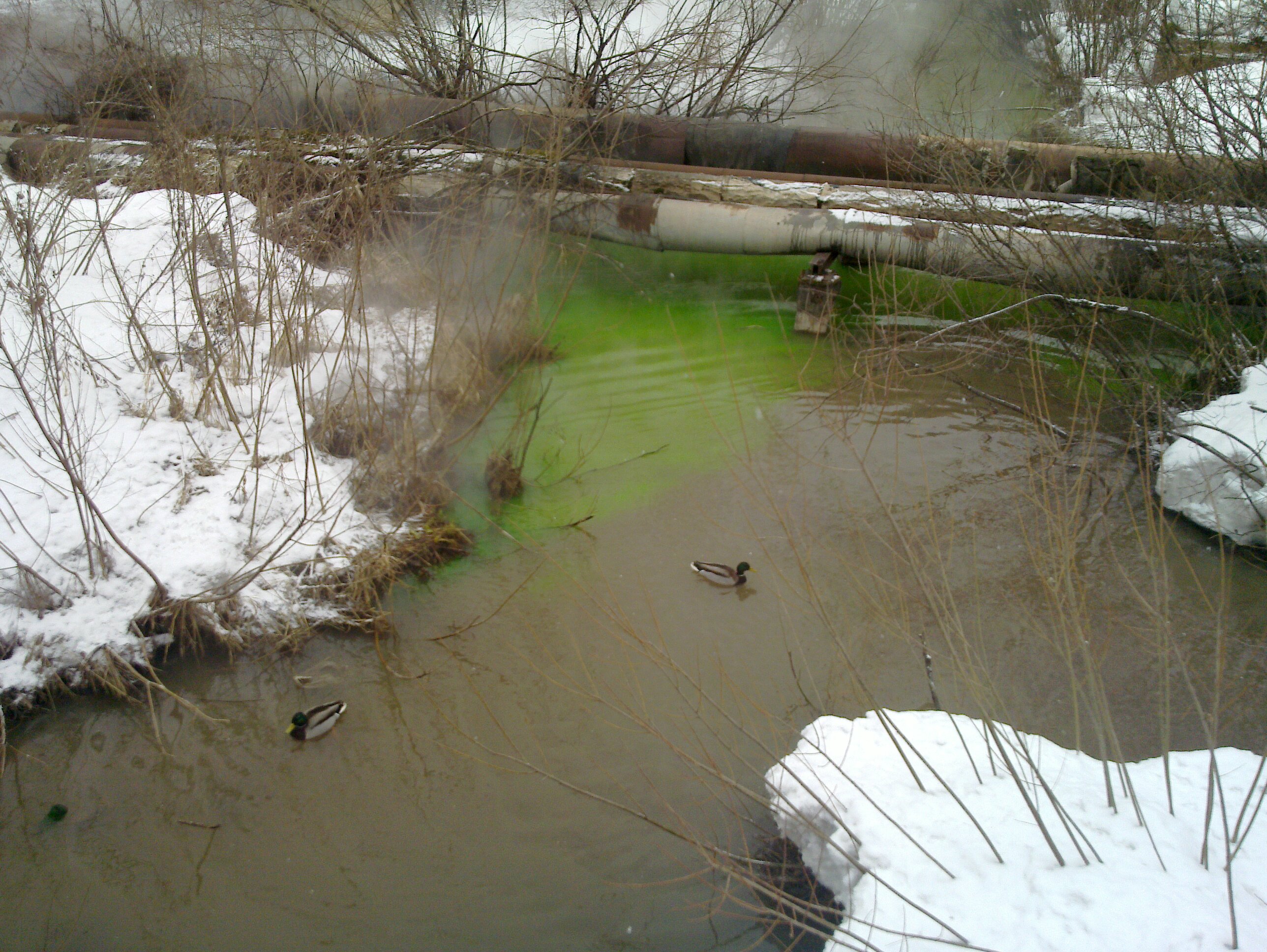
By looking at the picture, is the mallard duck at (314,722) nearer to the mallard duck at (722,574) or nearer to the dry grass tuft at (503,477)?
the dry grass tuft at (503,477)

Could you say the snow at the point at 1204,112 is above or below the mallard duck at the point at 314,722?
above

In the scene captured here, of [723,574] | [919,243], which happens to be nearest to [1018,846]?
[723,574]

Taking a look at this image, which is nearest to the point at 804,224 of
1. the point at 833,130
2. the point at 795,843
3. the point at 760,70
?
the point at 833,130

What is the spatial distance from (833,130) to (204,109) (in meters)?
6.43

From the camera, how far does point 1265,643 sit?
4555 millimetres

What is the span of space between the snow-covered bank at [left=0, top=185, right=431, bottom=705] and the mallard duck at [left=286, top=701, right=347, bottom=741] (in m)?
0.87

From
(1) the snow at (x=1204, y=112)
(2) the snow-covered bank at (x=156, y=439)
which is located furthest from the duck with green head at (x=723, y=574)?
(1) the snow at (x=1204, y=112)

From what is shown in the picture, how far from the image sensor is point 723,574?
218 inches

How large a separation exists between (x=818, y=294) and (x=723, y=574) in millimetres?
3655

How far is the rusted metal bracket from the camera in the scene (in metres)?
7.96

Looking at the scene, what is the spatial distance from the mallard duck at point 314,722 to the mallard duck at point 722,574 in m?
2.41

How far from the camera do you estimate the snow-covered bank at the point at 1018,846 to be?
2568mm

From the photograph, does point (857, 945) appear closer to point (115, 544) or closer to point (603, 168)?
point (115, 544)

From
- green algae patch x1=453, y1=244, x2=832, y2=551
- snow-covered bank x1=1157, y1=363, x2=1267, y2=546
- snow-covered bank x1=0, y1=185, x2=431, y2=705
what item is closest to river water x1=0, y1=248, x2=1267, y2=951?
green algae patch x1=453, y1=244, x2=832, y2=551
